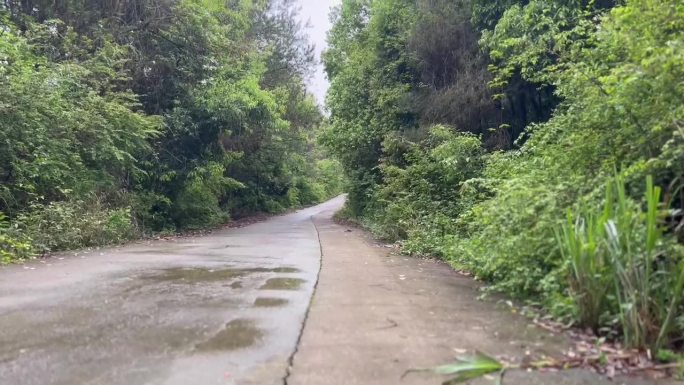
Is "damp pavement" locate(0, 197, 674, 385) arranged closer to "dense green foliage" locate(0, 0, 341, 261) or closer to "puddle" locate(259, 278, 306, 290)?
"puddle" locate(259, 278, 306, 290)

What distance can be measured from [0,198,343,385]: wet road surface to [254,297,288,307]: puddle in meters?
0.01

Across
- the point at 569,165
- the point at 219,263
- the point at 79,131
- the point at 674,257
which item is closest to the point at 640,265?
the point at 674,257

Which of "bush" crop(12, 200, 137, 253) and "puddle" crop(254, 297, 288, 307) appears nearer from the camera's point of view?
"puddle" crop(254, 297, 288, 307)

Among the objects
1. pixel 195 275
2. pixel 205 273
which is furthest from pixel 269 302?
pixel 205 273

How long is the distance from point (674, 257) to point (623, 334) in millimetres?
817

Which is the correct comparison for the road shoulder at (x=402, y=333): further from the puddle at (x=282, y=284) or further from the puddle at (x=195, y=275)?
the puddle at (x=195, y=275)

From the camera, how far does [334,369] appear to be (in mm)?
4348

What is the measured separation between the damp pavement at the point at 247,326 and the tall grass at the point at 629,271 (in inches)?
20.3

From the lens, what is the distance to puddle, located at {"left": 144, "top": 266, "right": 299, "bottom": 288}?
334 inches

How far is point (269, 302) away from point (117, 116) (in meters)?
11.1

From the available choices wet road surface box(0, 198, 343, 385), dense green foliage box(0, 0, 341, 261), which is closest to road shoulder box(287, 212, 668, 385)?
wet road surface box(0, 198, 343, 385)

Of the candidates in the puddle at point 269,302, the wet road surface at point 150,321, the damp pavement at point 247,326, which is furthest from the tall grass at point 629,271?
the puddle at point 269,302

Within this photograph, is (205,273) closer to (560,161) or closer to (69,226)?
(69,226)

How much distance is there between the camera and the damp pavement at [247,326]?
423cm
